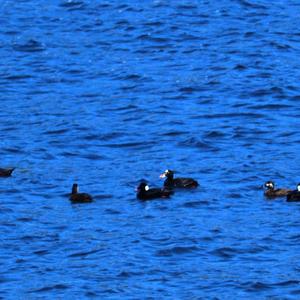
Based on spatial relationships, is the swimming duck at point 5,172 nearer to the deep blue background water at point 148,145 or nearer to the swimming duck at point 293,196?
the deep blue background water at point 148,145

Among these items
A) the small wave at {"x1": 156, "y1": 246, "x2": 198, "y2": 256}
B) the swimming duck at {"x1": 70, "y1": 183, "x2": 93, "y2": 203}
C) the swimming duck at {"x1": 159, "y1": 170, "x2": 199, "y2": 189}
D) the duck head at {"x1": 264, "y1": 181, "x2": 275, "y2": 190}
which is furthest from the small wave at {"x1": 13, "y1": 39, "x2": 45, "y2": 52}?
the small wave at {"x1": 156, "y1": 246, "x2": 198, "y2": 256}

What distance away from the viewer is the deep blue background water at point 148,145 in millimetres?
22172

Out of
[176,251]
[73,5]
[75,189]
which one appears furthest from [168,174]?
[73,5]

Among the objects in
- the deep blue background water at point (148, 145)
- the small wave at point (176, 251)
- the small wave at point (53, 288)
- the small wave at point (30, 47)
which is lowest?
the small wave at point (30, 47)

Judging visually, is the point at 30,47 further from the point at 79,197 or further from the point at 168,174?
the point at 79,197

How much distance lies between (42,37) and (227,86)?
831cm

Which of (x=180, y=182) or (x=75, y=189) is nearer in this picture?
(x=75, y=189)

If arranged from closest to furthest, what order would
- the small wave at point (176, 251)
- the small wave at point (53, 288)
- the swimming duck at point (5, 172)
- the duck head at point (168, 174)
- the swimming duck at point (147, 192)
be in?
the small wave at point (53, 288)
the small wave at point (176, 251)
the swimming duck at point (147, 192)
the duck head at point (168, 174)
the swimming duck at point (5, 172)

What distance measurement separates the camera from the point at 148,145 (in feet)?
101

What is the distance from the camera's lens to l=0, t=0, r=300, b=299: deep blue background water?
72.7 ft

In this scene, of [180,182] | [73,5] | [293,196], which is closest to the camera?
[293,196]

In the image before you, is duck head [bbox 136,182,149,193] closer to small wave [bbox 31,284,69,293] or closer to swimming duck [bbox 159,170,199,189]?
swimming duck [bbox 159,170,199,189]

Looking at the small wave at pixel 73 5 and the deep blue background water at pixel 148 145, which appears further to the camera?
the small wave at pixel 73 5

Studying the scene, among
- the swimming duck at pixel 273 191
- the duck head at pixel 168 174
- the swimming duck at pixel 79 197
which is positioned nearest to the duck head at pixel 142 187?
the duck head at pixel 168 174
